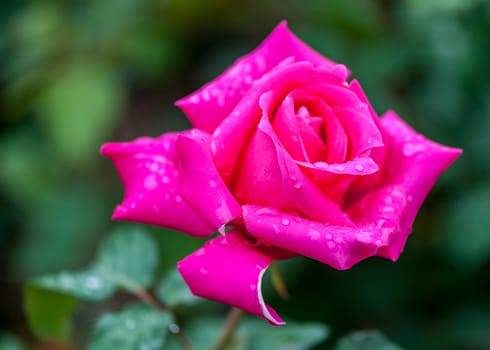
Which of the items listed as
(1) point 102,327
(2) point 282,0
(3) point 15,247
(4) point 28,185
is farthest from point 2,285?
(1) point 102,327

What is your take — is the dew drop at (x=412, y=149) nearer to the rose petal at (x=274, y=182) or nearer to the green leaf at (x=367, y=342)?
the rose petal at (x=274, y=182)

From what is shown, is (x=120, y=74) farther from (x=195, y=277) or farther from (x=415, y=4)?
(x=195, y=277)

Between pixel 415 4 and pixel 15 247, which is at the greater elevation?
pixel 415 4

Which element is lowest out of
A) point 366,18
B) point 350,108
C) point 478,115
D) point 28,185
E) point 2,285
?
point 2,285

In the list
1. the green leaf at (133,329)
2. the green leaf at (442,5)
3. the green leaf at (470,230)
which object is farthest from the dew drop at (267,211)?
the green leaf at (442,5)

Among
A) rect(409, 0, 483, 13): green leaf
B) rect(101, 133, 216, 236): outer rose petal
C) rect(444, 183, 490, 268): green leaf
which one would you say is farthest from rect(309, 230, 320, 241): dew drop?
rect(409, 0, 483, 13): green leaf

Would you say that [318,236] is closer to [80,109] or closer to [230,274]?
[230,274]

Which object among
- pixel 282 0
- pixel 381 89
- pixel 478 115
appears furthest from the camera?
pixel 282 0
